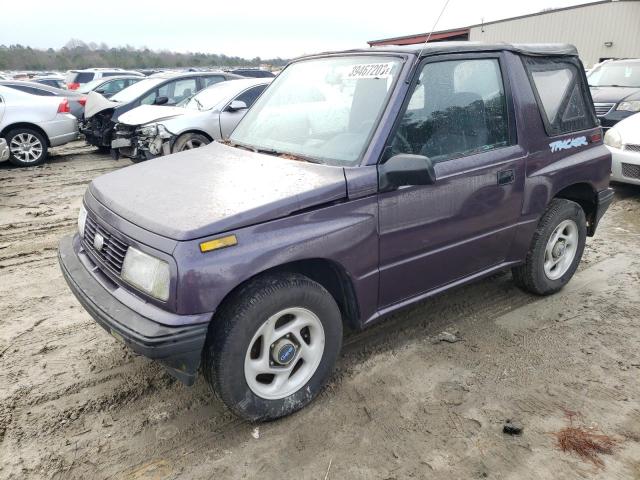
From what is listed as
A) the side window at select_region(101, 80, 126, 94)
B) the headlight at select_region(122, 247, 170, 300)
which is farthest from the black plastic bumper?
the side window at select_region(101, 80, 126, 94)

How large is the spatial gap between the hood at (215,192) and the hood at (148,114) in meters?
5.50

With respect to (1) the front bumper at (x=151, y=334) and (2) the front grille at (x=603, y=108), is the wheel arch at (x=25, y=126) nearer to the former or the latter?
(1) the front bumper at (x=151, y=334)

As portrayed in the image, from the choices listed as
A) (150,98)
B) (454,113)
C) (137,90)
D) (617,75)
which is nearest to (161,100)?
(150,98)

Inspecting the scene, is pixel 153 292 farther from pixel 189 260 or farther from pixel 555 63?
pixel 555 63

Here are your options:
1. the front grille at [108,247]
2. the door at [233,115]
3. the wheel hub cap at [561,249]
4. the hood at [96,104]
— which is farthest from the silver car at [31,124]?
the wheel hub cap at [561,249]

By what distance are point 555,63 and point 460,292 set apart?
190 cm

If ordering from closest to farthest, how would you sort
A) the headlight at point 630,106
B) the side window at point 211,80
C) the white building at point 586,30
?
the headlight at point 630,106
the side window at point 211,80
the white building at point 586,30

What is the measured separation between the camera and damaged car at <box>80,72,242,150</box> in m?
9.91

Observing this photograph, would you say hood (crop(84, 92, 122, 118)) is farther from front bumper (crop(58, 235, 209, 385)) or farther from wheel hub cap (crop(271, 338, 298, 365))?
wheel hub cap (crop(271, 338, 298, 365))

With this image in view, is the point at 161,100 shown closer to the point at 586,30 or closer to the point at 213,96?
the point at 213,96

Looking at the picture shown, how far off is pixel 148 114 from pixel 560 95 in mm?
7143

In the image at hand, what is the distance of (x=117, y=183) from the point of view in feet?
10.1

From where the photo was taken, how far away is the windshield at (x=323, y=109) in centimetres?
294

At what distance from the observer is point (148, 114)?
8922 millimetres
